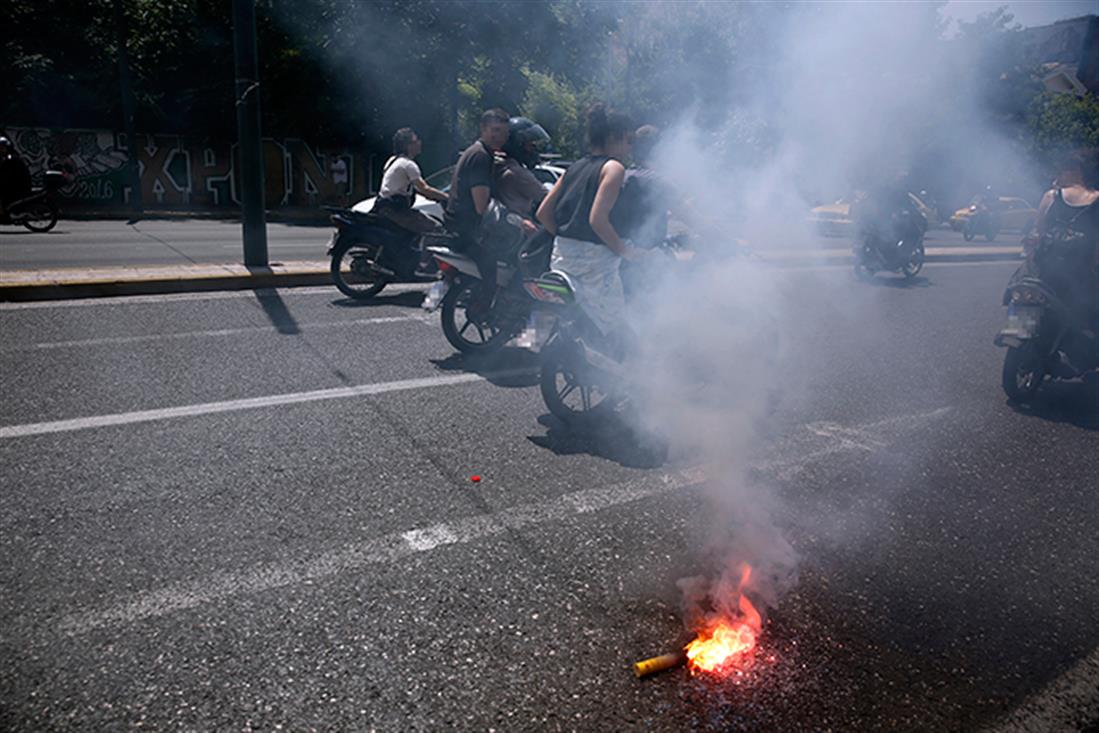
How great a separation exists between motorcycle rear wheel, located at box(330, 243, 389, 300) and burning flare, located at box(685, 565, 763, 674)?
6.03m

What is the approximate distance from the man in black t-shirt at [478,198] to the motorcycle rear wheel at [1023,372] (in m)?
3.77

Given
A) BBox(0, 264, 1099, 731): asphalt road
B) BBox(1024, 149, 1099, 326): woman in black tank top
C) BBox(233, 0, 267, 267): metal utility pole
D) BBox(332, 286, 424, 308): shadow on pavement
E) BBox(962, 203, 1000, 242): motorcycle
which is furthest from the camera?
BBox(962, 203, 1000, 242): motorcycle

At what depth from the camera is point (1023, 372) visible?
5758mm

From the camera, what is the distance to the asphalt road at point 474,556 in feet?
8.16

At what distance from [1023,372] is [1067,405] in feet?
1.54

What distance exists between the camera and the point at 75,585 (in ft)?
Answer: 9.59

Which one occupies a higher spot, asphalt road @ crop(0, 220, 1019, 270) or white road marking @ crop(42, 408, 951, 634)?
white road marking @ crop(42, 408, 951, 634)

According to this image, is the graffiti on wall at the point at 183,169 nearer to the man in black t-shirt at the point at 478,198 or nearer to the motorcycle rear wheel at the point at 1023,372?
the man in black t-shirt at the point at 478,198

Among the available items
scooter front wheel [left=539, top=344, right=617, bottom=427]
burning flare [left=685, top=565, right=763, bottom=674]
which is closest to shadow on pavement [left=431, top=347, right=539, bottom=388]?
scooter front wheel [left=539, top=344, right=617, bottom=427]

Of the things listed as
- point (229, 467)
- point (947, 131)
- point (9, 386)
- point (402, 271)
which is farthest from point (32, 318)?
point (947, 131)

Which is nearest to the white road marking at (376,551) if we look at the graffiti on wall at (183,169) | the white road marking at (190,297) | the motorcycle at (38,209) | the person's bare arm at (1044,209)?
the person's bare arm at (1044,209)

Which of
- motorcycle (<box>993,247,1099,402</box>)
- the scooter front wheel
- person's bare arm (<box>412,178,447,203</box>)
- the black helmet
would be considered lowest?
the scooter front wheel

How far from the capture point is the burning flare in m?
2.69

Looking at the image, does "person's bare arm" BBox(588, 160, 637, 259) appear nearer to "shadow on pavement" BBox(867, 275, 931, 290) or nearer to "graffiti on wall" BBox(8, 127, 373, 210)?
"shadow on pavement" BBox(867, 275, 931, 290)
